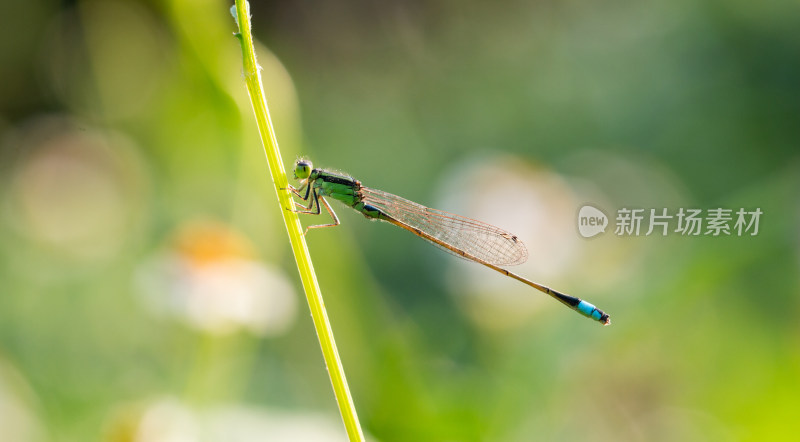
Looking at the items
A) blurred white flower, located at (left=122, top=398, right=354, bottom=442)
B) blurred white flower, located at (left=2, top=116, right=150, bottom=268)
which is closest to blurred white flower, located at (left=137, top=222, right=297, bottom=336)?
blurred white flower, located at (left=122, top=398, right=354, bottom=442)

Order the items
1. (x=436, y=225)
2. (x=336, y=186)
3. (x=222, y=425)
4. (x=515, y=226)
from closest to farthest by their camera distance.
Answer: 1. (x=222, y=425)
2. (x=336, y=186)
3. (x=436, y=225)
4. (x=515, y=226)

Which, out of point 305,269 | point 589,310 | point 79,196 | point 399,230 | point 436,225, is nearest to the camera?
point 305,269

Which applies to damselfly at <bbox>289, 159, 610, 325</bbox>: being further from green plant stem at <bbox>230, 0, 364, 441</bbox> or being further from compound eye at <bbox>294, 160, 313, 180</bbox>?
green plant stem at <bbox>230, 0, 364, 441</bbox>

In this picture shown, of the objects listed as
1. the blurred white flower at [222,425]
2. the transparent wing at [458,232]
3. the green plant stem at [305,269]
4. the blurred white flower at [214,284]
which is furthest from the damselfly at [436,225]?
the green plant stem at [305,269]

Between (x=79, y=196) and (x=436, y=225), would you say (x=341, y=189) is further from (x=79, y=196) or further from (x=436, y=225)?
(x=79, y=196)

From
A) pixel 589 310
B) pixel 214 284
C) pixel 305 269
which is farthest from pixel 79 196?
pixel 305 269

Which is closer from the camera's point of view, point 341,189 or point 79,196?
point 341,189
